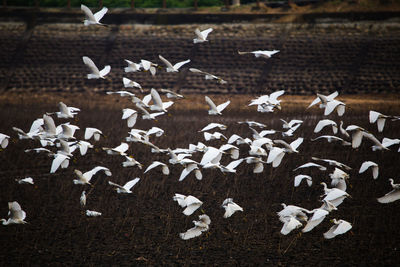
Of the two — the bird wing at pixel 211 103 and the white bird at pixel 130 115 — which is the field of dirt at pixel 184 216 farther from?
the bird wing at pixel 211 103

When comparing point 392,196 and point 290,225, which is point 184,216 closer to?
point 290,225

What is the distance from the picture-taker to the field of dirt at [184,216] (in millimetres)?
10242

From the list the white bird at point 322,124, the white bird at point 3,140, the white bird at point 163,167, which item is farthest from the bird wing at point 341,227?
the white bird at point 3,140

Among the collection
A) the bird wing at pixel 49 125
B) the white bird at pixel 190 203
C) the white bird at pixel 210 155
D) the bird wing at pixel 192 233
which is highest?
the bird wing at pixel 49 125

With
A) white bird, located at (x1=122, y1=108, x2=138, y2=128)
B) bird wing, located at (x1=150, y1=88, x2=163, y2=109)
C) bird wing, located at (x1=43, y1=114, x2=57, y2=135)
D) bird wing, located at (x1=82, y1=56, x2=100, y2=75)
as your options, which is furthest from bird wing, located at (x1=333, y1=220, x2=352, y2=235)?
bird wing, located at (x1=43, y1=114, x2=57, y2=135)

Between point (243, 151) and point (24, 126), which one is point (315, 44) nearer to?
point (243, 151)

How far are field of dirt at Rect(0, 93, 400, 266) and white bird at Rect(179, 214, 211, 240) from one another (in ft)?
1.21

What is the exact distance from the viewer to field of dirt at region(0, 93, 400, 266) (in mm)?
10242

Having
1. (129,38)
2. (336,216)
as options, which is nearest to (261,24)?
(129,38)

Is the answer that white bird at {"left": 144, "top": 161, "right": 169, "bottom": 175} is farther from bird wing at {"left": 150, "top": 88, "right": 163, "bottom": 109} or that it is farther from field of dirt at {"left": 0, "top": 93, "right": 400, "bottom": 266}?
bird wing at {"left": 150, "top": 88, "right": 163, "bottom": 109}

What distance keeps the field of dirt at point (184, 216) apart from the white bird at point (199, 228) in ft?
1.21

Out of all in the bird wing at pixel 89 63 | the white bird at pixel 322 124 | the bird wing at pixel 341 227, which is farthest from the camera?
the white bird at pixel 322 124

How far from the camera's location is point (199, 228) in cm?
1020

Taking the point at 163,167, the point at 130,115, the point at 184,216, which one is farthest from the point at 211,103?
the point at 184,216
